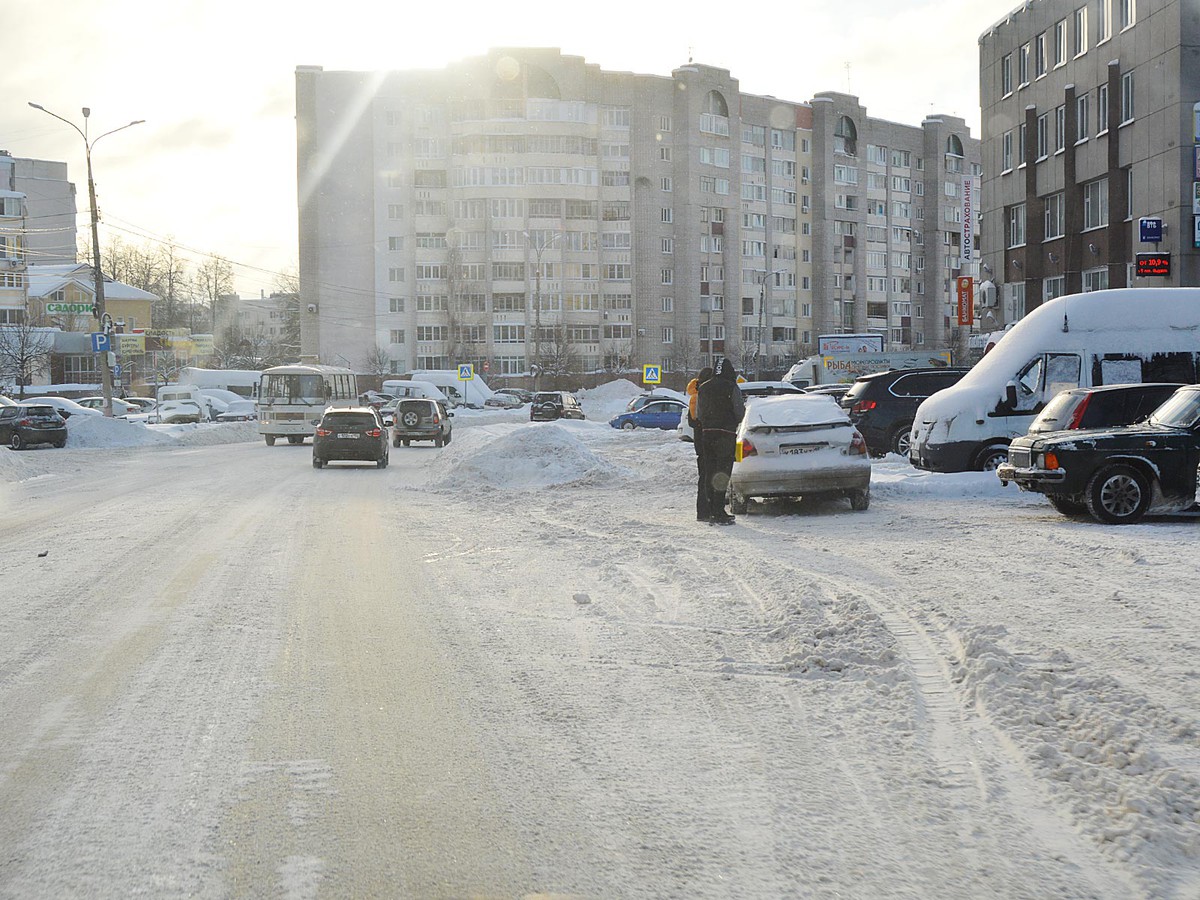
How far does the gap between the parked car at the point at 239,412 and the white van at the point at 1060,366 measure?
173 ft

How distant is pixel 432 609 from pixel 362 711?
10.3 feet

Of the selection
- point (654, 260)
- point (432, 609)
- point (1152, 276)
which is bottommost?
point (432, 609)

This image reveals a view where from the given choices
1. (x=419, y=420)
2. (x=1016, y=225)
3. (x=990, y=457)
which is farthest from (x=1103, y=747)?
(x=1016, y=225)

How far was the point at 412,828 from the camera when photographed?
439cm

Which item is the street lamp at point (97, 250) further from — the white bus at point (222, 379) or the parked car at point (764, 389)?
the white bus at point (222, 379)

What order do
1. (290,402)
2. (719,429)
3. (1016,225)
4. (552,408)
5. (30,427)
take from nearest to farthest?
(719,429)
(30,427)
(290,402)
(1016,225)
(552,408)

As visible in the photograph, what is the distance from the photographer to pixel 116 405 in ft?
200

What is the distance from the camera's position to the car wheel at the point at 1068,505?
46.1ft

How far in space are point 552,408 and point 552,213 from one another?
43.6m

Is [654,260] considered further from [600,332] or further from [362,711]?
[362,711]

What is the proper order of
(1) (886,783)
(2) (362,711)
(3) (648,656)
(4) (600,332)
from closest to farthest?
(1) (886,783), (2) (362,711), (3) (648,656), (4) (600,332)

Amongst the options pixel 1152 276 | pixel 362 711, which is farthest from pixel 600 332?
pixel 362 711

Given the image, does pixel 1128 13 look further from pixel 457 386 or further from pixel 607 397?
pixel 457 386

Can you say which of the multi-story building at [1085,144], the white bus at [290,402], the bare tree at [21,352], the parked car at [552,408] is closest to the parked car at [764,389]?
the multi-story building at [1085,144]
